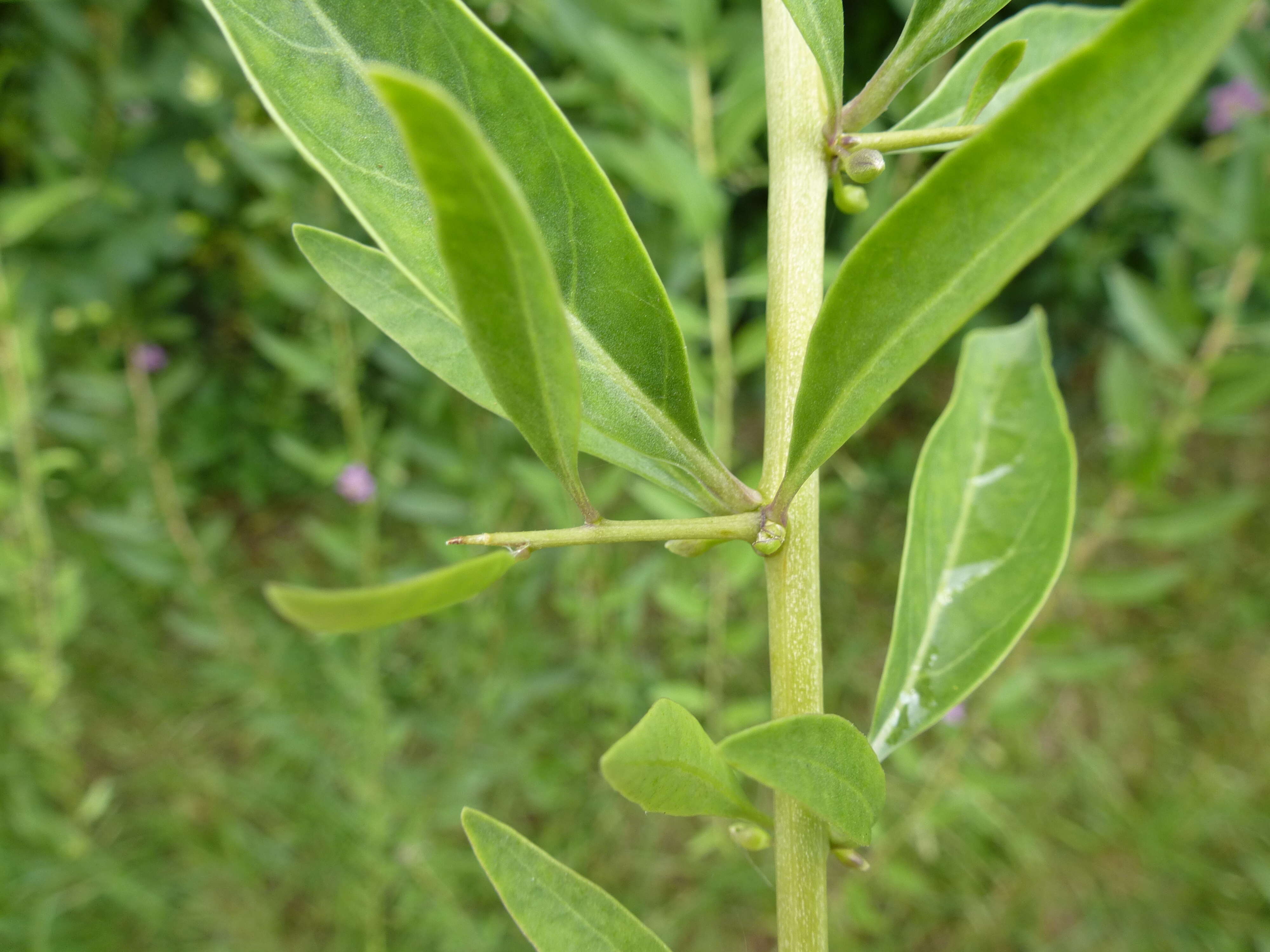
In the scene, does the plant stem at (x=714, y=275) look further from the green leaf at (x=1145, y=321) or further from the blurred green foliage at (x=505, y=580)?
the green leaf at (x=1145, y=321)

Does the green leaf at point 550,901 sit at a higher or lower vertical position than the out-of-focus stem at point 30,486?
higher

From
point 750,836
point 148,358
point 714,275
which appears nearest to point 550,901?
point 750,836

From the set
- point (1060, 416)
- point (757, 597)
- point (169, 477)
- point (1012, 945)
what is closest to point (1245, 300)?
point (757, 597)

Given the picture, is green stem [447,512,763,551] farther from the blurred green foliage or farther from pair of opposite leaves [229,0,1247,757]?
the blurred green foliage

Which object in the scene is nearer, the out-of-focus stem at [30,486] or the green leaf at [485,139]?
the green leaf at [485,139]

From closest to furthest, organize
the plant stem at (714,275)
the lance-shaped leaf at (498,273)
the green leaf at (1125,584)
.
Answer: the lance-shaped leaf at (498,273), the plant stem at (714,275), the green leaf at (1125,584)

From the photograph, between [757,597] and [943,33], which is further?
[757,597]

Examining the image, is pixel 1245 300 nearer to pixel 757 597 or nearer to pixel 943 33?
pixel 757 597

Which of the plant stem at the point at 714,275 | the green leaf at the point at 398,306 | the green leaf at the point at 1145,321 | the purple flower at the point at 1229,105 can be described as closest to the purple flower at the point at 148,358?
the plant stem at the point at 714,275
